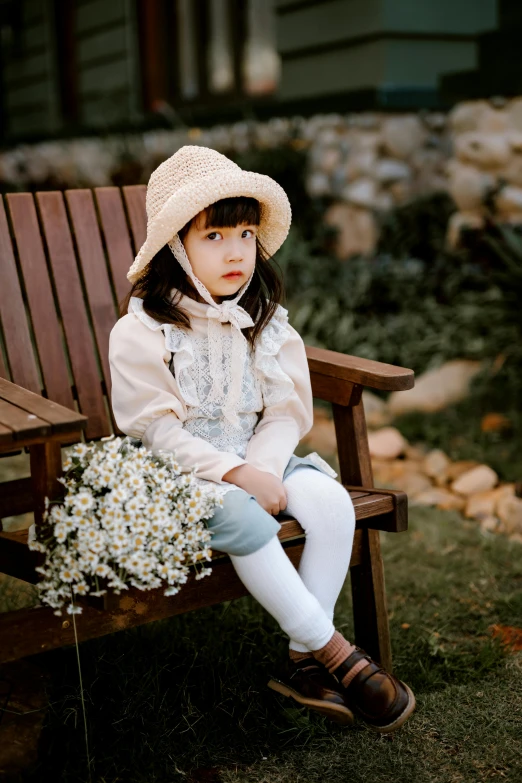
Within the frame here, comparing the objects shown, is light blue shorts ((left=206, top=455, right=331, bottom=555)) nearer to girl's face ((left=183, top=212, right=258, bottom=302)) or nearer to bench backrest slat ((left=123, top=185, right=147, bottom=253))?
girl's face ((left=183, top=212, right=258, bottom=302))

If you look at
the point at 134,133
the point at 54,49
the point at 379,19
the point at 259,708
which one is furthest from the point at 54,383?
the point at 54,49

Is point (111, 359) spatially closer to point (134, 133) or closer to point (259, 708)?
point (259, 708)

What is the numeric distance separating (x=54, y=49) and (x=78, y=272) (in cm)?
744

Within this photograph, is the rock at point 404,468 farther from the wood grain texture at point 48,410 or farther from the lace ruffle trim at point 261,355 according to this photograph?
the wood grain texture at point 48,410

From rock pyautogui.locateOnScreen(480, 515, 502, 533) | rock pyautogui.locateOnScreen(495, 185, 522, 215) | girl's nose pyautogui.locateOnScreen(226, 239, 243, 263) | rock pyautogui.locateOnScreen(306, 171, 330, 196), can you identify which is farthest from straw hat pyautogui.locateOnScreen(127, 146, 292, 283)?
rock pyautogui.locateOnScreen(306, 171, 330, 196)

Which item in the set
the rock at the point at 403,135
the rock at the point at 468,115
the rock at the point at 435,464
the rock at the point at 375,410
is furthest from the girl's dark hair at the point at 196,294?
the rock at the point at 403,135

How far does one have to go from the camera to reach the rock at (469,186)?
4.86 meters

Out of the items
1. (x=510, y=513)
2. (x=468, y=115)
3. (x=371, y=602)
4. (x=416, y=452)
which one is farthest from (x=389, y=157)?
(x=371, y=602)

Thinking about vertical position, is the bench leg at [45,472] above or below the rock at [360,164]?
below

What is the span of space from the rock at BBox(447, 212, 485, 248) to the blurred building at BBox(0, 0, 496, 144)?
762mm

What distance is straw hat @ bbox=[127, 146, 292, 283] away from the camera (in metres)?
2.10

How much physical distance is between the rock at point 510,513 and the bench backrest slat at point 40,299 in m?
1.72

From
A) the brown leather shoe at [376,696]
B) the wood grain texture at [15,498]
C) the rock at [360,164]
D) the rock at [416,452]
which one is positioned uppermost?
the rock at [360,164]

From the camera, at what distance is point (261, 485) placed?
207 cm
